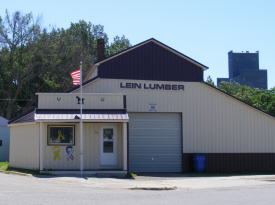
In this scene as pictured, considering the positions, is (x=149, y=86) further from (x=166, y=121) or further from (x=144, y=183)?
(x=144, y=183)

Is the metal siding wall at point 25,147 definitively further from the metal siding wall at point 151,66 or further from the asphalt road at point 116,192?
the metal siding wall at point 151,66

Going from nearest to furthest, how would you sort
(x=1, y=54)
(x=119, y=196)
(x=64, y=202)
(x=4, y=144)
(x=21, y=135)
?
(x=64, y=202) → (x=119, y=196) → (x=21, y=135) → (x=4, y=144) → (x=1, y=54)

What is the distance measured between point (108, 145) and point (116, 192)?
6.65 metres

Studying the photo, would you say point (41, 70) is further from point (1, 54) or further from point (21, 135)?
point (21, 135)

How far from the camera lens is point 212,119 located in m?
23.2

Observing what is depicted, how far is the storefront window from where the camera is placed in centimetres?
1920

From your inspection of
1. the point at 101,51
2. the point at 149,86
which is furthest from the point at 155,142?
the point at 101,51

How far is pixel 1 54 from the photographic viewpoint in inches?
1654

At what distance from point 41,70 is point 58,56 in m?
3.25

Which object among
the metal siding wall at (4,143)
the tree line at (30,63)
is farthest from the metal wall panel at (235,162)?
the tree line at (30,63)

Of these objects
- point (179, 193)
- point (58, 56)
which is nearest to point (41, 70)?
point (58, 56)

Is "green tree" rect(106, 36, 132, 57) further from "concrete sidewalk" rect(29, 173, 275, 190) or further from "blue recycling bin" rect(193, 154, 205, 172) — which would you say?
"concrete sidewalk" rect(29, 173, 275, 190)

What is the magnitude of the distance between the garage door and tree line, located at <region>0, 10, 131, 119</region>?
2228 centimetres

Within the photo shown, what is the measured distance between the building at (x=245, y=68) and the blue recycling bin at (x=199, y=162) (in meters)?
136
